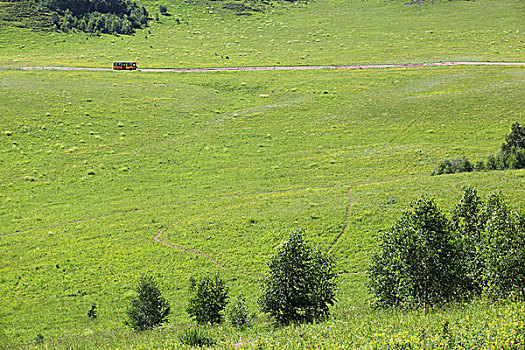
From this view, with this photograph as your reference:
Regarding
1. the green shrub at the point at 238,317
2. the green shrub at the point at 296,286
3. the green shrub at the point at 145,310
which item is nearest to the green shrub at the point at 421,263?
the green shrub at the point at 296,286

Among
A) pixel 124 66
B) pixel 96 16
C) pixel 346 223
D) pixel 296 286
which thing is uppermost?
pixel 96 16

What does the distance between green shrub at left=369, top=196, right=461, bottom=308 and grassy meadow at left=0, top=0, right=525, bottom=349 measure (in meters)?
1.53

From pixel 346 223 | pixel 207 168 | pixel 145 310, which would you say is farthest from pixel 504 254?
pixel 207 168

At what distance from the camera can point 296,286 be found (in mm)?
23297

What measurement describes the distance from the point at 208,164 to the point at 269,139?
1445 cm

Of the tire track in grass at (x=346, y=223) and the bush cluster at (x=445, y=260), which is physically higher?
the bush cluster at (x=445, y=260)

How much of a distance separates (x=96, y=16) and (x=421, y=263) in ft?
548

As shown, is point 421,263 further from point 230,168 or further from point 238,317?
point 230,168

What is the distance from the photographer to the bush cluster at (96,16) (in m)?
155

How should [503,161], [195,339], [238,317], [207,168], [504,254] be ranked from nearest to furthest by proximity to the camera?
[195,339] → [504,254] → [238,317] → [503,161] → [207,168]

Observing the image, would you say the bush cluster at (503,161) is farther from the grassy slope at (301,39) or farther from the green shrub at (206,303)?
the grassy slope at (301,39)

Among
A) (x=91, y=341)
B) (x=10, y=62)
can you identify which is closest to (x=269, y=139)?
(x=91, y=341)

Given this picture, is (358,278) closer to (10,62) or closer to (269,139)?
(269,139)

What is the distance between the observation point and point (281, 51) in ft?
472
